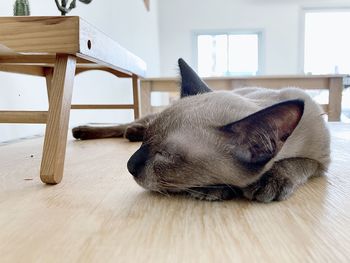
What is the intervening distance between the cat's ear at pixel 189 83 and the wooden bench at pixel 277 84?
227 cm

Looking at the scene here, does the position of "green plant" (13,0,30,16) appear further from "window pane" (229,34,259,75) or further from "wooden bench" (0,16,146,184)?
"window pane" (229,34,259,75)

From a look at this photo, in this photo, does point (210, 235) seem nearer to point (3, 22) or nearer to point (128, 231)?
point (128, 231)

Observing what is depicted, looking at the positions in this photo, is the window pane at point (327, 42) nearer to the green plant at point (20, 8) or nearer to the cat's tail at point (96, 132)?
the cat's tail at point (96, 132)

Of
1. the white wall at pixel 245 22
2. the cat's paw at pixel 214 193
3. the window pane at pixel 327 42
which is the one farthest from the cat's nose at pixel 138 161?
the window pane at pixel 327 42

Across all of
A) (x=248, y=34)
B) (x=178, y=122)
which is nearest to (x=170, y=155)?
(x=178, y=122)

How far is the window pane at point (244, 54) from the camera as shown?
7.32 m

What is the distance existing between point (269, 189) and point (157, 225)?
0.28 meters

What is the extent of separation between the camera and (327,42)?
287 inches

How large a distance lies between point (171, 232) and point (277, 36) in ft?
23.4

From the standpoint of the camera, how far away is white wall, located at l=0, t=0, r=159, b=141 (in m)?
2.00

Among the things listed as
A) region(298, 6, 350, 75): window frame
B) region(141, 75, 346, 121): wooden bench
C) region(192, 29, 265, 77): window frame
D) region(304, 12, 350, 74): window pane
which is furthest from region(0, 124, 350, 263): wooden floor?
region(304, 12, 350, 74): window pane

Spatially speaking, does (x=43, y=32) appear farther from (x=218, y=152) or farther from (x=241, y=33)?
(x=241, y=33)

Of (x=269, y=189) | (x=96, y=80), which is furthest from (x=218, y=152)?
(x=96, y=80)

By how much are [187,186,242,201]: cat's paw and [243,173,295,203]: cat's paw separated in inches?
1.3
